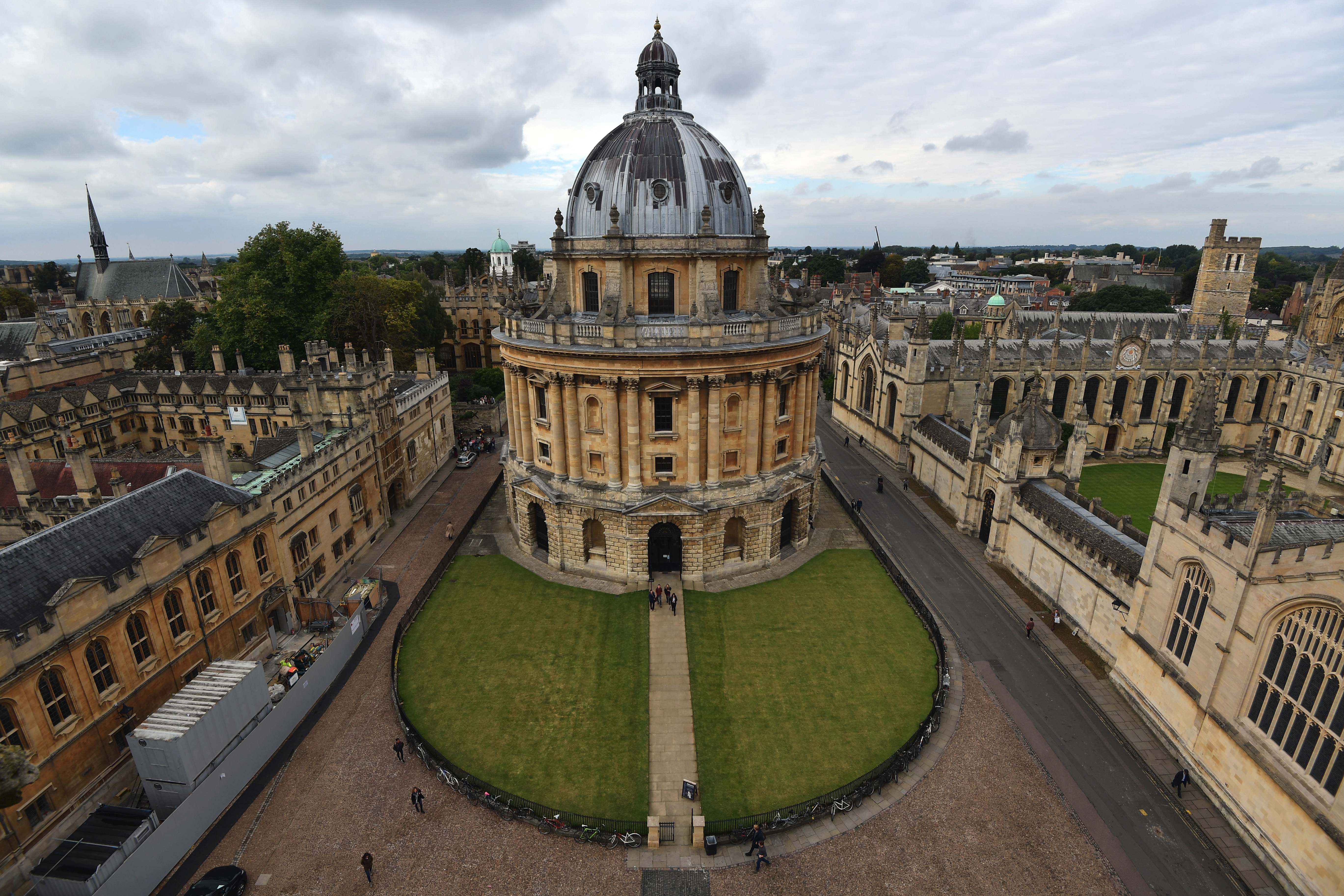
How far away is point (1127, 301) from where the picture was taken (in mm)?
107250

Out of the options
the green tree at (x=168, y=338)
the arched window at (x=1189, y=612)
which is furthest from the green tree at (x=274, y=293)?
the arched window at (x=1189, y=612)

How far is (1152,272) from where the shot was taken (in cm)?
17338

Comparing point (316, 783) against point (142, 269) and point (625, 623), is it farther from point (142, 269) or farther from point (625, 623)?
point (142, 269)

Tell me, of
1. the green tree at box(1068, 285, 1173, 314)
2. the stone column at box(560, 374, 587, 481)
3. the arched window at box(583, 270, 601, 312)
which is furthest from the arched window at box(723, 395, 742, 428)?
the green tree at box(1068, 285, 1173, 314)

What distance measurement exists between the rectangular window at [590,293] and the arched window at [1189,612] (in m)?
29.3

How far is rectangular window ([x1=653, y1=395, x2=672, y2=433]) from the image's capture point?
111 feet

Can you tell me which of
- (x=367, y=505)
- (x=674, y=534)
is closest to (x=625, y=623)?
(x=674, y=534)

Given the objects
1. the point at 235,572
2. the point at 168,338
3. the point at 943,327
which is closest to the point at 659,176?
the point at 235,572

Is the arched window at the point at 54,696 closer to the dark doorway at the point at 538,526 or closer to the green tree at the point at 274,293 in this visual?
the dark doorway at the point at 538,526

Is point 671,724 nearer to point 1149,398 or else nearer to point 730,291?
point 730,291

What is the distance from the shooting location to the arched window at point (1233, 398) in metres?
58.1

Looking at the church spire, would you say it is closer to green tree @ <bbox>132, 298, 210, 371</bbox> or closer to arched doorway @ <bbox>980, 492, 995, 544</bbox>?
green tree @ <bbox>132, 298, 210, 371</bbox>

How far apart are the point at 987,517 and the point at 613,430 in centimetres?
2457

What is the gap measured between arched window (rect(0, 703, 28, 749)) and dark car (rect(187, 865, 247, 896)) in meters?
6.43
